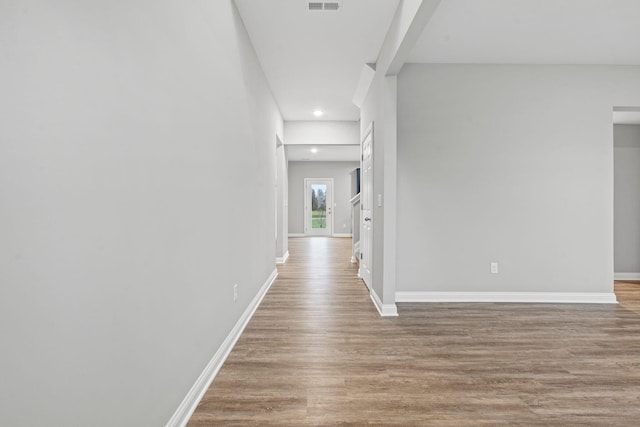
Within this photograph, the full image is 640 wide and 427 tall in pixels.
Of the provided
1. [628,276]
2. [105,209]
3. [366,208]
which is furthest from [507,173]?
[105,209]

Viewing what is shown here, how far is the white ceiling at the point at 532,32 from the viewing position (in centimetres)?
251

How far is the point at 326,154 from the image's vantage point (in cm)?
957

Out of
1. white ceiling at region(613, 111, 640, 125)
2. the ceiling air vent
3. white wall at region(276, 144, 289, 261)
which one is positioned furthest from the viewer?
white wall at region(276, 144, 289, 261)

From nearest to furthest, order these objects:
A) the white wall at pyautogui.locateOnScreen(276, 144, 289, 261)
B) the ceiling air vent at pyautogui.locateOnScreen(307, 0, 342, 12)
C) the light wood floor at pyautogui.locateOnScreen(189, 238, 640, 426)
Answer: the light wood floor at pyautogui.locateOnScreen(189, 238, 640, 426) < the ceiling air vent at pyautogui.locateOnScreen(307, 0, 342, 12) < the white wall at pyautogui.locateOnScreen(276, 144, 289, 261)

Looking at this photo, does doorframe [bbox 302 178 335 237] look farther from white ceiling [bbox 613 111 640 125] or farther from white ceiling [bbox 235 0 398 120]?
white ceiling [bbox 613 111 640 125]

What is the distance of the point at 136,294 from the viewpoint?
1.13 metres

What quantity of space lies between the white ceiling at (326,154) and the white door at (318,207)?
2.87 feet

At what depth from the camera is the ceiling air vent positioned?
8.16ft

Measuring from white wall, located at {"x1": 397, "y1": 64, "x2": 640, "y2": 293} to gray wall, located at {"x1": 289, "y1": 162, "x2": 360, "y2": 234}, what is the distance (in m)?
7.58

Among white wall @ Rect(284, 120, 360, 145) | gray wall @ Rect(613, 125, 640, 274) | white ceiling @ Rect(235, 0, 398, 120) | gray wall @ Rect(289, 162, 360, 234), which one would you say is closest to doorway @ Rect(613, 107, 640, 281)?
gray wall @ Rect(613, 125, 640, 274)

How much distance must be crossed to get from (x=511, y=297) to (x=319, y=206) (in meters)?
8.09

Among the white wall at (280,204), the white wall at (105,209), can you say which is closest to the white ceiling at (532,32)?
the white wall at (105,209)

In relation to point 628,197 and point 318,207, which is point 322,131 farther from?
point 318,207

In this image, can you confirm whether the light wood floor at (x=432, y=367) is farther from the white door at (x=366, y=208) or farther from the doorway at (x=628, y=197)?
the doorway at (x=628, y=197)
